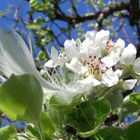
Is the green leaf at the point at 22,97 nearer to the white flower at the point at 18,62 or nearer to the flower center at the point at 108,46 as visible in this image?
the white flower at the point at 18,62

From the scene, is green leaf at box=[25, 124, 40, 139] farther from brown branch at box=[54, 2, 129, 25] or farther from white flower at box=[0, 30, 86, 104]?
brown branch at box=[54, 2, 129, 25]

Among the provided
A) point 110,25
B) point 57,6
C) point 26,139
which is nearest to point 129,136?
point 26,139

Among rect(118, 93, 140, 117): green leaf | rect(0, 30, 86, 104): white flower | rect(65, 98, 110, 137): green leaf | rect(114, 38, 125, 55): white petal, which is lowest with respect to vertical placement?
rect(118, 93, 140, 117): green leaf

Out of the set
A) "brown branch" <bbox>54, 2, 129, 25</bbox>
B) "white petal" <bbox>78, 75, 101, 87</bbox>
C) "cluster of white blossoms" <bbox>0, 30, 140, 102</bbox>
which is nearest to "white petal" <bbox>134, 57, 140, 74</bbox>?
"cluster of white blossoms" <bbox>0, 30, 140, 102</bbox>

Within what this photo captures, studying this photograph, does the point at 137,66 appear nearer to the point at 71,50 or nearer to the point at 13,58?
the point at 71,50

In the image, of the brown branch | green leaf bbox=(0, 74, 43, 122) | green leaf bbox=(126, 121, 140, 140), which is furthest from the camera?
the brown branch

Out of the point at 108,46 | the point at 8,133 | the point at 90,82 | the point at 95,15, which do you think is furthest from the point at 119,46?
the point at 95,15

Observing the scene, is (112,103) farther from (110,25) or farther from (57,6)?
(110,25)
